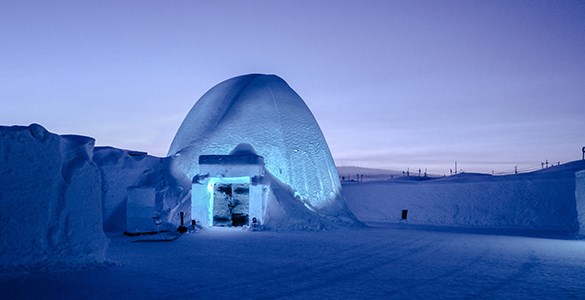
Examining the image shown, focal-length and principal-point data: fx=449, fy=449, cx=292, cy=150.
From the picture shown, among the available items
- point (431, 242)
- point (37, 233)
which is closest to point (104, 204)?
point (37, 233)

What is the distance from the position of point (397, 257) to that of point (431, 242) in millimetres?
4046

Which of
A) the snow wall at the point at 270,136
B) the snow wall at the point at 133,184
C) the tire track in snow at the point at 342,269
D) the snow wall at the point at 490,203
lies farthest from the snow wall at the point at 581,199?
the snow wall at the point at 133,184

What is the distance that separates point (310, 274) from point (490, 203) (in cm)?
2154

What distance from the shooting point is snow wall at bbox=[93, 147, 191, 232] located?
1756cm

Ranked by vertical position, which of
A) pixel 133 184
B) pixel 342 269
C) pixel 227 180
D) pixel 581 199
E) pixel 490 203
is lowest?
pixel 342 269

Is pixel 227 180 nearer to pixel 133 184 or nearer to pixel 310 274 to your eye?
pixel 133 184

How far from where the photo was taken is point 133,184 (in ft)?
61.8

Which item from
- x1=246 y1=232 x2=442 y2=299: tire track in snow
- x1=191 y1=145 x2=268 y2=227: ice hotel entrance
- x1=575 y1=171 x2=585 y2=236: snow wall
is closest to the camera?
x1=246 y1=232 x2=442 y2=299: tire track in snow

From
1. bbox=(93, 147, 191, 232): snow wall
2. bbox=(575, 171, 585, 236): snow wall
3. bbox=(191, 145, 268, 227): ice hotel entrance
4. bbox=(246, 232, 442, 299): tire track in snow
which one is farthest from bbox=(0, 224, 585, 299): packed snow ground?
bbox=(93, 147, 191, 232): snow wall

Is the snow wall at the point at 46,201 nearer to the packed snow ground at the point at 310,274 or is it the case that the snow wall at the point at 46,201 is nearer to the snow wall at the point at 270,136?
the packed snow ground at the point at 310,274

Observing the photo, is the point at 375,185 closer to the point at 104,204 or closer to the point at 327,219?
the point at 327,219

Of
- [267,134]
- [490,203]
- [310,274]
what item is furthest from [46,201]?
[490,203]

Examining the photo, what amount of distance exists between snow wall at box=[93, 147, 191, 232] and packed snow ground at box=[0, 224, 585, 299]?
20.4 feet

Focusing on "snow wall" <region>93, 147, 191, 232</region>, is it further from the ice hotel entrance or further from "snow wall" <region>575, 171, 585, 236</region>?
"snow wall" <region>575, 171, 585, 236</region>
